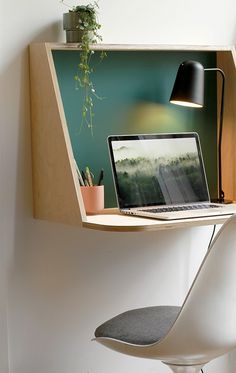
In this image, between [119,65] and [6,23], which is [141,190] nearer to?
[119,65]

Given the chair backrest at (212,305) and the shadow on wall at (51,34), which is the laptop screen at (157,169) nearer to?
the shadow on wall at (51,34)

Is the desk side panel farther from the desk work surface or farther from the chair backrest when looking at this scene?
the chair backrest

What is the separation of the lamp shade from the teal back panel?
16 cm

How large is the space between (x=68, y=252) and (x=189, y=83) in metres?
0.64

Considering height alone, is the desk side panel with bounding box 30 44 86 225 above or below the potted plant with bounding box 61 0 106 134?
below

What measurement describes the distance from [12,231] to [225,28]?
1.03 meters

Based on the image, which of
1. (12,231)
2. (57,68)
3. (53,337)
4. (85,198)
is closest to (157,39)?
(57,68)

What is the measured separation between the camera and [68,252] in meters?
2.56

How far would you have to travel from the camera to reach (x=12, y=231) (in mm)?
2451

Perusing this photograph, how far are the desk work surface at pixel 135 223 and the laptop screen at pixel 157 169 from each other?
143 mm

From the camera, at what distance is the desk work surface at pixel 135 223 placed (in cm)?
216

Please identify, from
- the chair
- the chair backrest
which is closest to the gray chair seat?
the chair

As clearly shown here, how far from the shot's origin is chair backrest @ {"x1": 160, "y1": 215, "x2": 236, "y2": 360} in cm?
200

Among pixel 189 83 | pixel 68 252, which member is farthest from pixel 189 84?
pixel 68 252
